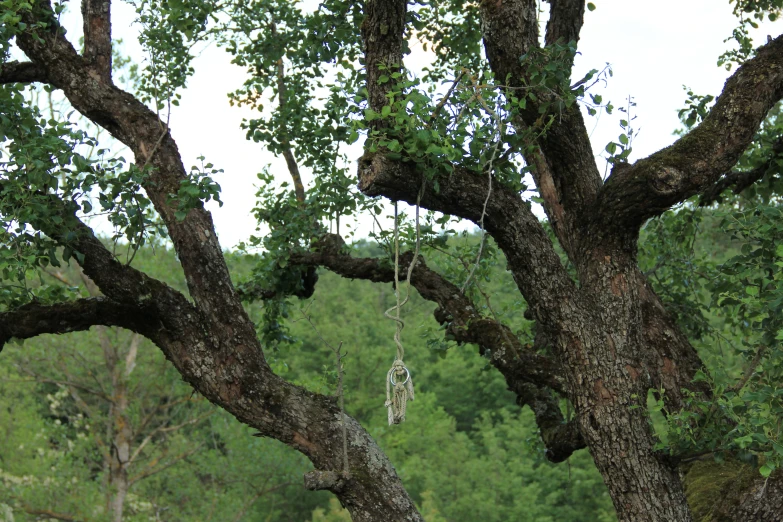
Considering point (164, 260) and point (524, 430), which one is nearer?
point (164, 260)

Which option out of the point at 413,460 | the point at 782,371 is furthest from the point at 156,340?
the point at 413,460

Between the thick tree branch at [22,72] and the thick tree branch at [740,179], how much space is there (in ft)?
15.2

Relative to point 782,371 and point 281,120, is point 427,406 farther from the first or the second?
point 782,371

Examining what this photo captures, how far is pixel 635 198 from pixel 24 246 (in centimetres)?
324

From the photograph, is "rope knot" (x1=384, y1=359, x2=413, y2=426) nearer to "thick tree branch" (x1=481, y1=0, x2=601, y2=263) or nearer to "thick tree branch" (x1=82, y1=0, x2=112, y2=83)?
"thick tree branch" (x1=481, y1=0, x2=601, y2=263)

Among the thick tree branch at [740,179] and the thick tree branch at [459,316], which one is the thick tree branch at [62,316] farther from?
the thick tree branch at [740,179]

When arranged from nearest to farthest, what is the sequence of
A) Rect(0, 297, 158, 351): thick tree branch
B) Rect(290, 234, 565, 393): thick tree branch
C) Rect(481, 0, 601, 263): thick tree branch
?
Rect(481, 0, 601, 263): thick tree branch → Rect(0, 297, 158, 351): thick tree branch → Rect(290, 234, 565, 393): thick tree branch

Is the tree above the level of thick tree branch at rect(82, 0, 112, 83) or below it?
below

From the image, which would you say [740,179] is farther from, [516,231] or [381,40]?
[381,40]

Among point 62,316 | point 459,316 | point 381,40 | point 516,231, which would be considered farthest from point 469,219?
point 62,316

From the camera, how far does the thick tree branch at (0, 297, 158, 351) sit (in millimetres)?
4957

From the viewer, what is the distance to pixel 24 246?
4.63 meters

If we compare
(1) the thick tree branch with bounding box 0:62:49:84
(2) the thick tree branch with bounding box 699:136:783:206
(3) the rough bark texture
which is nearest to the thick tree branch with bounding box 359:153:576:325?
(3) the rough bark texture

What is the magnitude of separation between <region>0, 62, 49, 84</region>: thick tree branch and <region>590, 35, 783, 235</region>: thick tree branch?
3.67 meters
